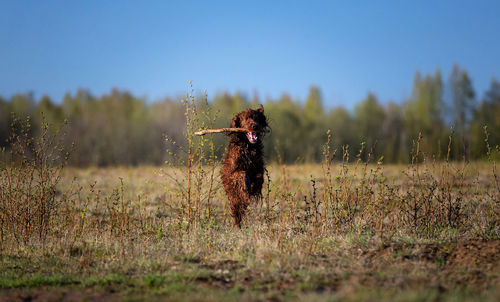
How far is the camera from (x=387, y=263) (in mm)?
5074

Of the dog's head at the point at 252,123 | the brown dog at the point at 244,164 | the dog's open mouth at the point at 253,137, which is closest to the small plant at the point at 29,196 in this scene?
the brown dog at the point at 244,164

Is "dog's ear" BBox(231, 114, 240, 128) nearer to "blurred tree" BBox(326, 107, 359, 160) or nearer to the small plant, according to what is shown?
the small plant

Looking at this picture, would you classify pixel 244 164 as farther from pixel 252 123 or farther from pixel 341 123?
pixel 341 123

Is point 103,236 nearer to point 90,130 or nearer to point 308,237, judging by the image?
point 308,237

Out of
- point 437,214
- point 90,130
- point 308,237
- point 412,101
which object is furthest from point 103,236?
point 412,101

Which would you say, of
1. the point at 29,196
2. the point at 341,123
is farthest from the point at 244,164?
the point at 341,123

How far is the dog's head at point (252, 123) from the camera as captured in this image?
7.05 metres

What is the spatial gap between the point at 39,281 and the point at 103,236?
6.70 ft

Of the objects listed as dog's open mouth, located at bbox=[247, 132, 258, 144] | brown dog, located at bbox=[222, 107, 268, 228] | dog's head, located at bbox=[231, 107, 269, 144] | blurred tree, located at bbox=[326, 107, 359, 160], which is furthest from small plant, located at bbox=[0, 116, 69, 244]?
blurred tree, located at bbox=[326, 107, 359, 160]

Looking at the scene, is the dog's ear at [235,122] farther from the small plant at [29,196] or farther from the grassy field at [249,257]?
the small plant at [29,196]

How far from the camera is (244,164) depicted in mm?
7234

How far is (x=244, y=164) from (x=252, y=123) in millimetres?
779

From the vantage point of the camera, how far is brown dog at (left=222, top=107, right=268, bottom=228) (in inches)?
282

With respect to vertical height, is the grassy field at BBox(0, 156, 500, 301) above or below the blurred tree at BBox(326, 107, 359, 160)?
below
